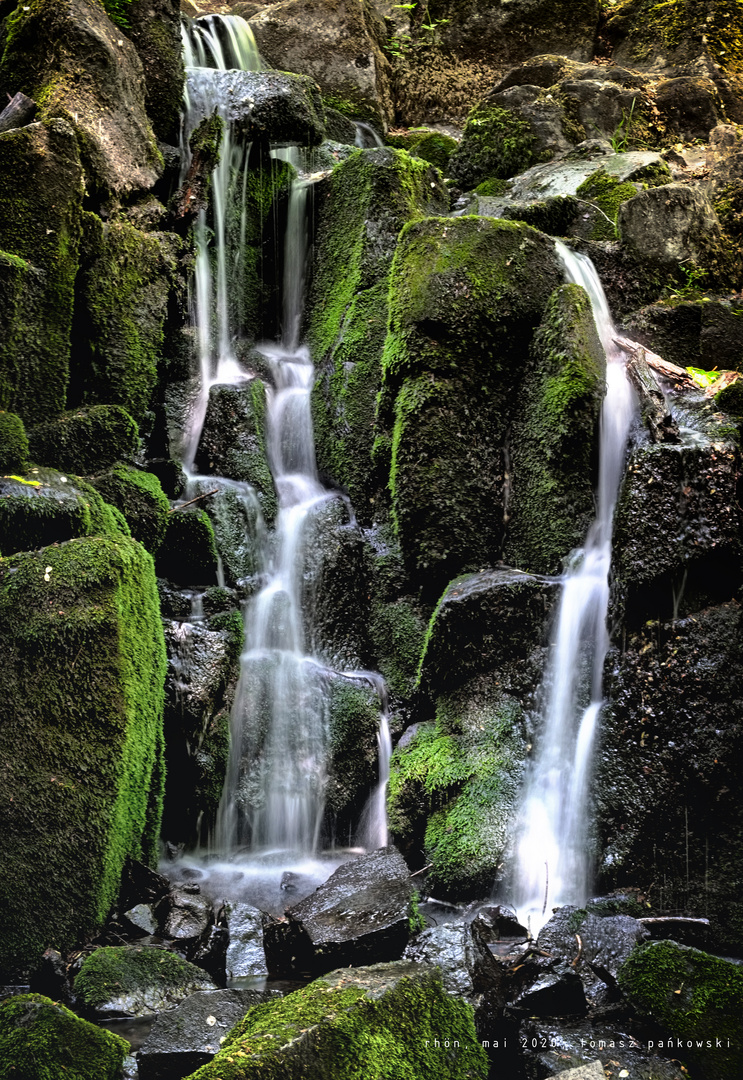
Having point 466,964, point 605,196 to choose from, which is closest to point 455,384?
point 466,964

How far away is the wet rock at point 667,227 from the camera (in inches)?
312

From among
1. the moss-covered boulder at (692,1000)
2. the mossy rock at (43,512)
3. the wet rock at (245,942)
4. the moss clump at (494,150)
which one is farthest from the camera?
the moss clump at (494,150)

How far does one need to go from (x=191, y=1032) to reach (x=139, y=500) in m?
3.38

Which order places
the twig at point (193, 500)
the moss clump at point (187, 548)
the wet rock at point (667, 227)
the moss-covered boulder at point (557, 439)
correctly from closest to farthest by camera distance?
the moss-covered boulder at point (557, 439), the moss clump at point (187, 548), the twig at point (193, 500), the wet rock at point (667, 227)

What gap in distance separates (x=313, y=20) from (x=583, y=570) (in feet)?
34.2

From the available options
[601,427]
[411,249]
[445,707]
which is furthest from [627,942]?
[411,249]

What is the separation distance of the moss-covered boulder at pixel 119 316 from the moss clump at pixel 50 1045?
13.4ft

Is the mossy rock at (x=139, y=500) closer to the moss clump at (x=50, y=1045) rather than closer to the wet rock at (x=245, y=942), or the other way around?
the wet rock at (x=245, y=942)

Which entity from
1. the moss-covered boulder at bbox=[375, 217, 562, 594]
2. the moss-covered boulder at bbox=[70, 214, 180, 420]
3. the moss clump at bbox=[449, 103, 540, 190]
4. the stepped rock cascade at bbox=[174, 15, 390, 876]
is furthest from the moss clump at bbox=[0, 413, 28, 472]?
the moss clump at bbox=[449, 103, 540, 190]

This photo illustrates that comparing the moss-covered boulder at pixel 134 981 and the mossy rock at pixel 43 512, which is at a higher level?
the mossy rock at pixel 43 512

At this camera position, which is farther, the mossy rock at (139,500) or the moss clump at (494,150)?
the moss clump at (494,150)

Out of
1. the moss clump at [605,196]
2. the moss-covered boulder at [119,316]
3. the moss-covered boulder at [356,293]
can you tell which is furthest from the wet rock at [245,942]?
the moss clump at [605,196]

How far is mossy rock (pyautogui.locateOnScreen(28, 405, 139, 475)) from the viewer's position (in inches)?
220

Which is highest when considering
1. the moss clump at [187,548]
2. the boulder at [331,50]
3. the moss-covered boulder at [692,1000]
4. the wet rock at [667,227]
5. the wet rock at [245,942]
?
the boulder at [331,50]
